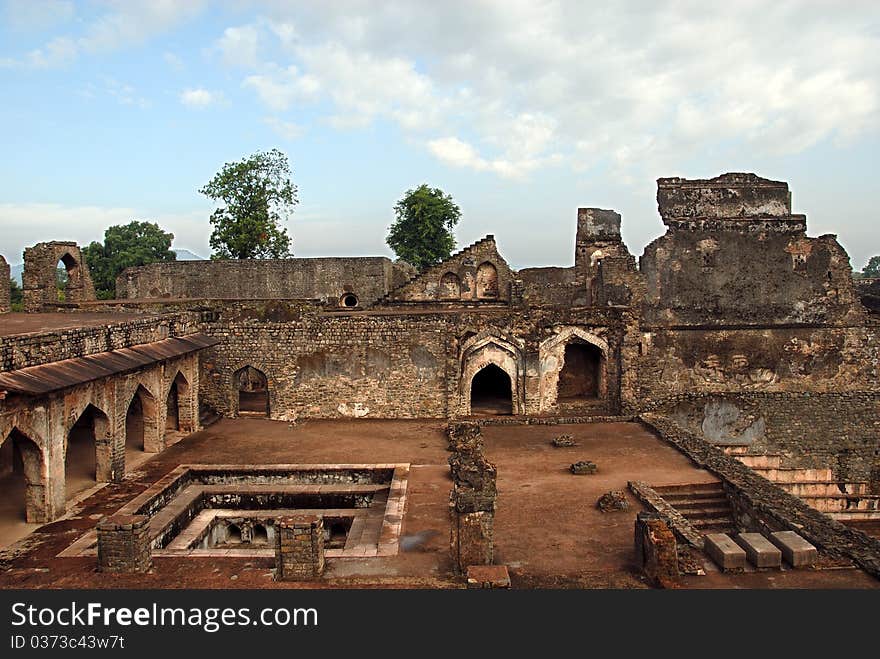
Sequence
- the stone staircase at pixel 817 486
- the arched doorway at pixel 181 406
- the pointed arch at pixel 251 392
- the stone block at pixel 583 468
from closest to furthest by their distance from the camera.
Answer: the stone block at pixel 583 468, the arched doorway at pixel 181 406, the stone staircase at pixel 817 486, the pointed arch at pixel 251 392

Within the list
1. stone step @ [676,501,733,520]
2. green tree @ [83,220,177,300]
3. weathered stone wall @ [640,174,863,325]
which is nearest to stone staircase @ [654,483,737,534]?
stone step @ [676,501,733,520]

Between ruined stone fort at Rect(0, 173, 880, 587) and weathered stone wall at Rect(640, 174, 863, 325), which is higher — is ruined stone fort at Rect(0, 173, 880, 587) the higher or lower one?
→ the lower one

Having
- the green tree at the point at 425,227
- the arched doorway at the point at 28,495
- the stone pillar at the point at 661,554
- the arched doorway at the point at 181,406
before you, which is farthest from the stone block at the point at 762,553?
the green tree at the point at 425,227

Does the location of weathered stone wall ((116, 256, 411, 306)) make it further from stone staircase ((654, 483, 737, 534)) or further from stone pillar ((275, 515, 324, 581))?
stone pillar ((275, 515, 324, 581))

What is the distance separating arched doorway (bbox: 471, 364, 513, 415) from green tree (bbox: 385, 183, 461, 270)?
1747 cm

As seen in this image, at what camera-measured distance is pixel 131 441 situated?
16.6 meters

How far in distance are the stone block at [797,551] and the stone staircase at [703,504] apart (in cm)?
261

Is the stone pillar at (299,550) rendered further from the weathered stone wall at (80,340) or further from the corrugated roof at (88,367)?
the weathered stone wall at (80,340)

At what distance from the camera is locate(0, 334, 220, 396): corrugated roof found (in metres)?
10.2

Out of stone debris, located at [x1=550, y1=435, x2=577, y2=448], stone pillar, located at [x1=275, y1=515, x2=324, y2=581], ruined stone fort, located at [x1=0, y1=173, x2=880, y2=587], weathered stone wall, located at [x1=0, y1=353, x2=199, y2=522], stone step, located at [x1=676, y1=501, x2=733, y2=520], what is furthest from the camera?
stone debris, located at [x1=550, y1=435, x2=577, y2=448]

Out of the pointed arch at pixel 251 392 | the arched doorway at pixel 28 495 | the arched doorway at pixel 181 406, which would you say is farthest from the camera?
the pointed arch at pixel 251 392

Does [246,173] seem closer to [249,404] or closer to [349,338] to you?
[249,404]

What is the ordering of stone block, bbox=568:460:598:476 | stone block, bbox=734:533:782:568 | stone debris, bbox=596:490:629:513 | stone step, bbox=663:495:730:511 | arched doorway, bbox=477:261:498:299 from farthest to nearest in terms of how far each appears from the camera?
arched doorway, bbox=477:261:498:299, stone block, bbox=568:460:598:476, stone step, bbox=663:495:730:511, stone debris, bbox=596:490:629:513, stone block, bbox=734:533:782:568

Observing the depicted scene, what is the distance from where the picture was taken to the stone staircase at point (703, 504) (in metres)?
12.0
